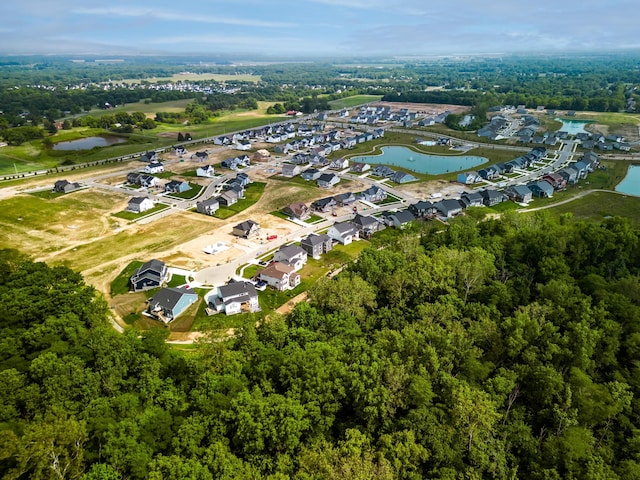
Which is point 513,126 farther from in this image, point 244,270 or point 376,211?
point 244,270

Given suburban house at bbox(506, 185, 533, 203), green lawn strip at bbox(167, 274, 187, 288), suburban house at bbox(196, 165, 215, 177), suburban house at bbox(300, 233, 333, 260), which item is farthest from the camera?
suburban house at bbox(196, 165, 215, 177)

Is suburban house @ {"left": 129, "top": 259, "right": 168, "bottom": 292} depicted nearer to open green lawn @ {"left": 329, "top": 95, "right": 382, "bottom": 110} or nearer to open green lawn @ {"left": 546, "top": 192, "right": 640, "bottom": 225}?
open green lawn @ {"left": 546, "top": 192, "right": 640, "bottom": 225}

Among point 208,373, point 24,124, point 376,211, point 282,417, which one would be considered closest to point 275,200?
point 376,211

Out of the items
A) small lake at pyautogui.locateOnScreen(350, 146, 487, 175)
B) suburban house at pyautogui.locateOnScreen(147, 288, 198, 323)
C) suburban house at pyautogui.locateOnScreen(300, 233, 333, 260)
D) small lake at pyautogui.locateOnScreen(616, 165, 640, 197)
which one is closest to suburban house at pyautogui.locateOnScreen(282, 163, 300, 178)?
small lake at pyautogui.locateOnScreen(350, 146, 487, 175)

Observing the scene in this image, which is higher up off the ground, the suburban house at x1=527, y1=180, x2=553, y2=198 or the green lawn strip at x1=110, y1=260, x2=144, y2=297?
the suburban house at x1=527, y1=180, x2=553, y2=198

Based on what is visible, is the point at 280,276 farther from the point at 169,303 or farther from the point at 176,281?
the point at 176,281

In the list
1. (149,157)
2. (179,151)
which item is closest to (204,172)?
(149,157)
